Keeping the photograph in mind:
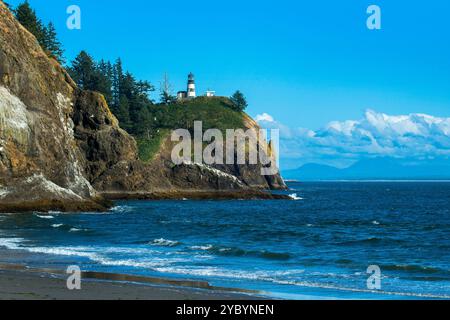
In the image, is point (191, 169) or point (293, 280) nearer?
point (293, 280)

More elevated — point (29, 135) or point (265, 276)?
point (29, 135)

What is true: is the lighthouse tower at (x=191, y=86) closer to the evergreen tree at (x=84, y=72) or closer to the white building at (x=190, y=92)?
the white building at (x=190, y=92)

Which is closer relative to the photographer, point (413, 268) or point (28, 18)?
point (413, 268)

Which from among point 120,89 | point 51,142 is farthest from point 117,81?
point 51,142

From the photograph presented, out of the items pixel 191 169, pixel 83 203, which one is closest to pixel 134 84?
pixel 191 169

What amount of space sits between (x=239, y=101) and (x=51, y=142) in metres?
121

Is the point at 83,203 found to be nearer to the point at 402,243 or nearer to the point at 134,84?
the point at 402,243

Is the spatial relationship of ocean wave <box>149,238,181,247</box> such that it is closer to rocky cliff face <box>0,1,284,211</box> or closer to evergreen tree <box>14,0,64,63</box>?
rocky cliff face <box>0,1,284,211</box>

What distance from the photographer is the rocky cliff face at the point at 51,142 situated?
197 ft

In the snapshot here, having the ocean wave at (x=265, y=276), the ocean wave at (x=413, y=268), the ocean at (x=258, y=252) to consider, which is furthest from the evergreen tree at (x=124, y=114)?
the ocean wave at (x=265, y=276)

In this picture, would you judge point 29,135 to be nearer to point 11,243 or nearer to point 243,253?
point 11,243

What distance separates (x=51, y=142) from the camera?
67250 mm
